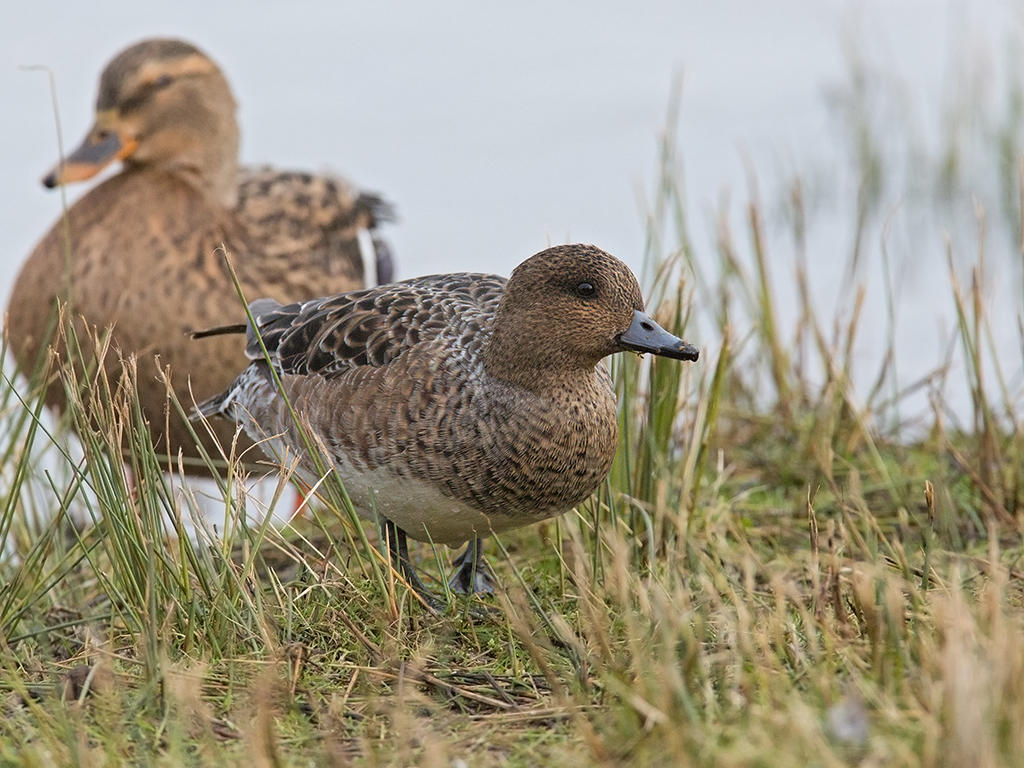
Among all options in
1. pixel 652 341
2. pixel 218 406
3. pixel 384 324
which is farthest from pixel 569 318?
pixel 218 406

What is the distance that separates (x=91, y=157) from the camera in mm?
6492

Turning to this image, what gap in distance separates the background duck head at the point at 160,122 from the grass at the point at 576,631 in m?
2.11

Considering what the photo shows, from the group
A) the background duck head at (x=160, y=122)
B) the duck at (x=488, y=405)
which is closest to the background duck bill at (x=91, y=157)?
the background duck head at (x=160, y=122)

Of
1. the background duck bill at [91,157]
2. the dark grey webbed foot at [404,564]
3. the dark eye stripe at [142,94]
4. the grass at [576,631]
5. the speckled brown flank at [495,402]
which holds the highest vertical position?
the dark eye stripe at [142,94]

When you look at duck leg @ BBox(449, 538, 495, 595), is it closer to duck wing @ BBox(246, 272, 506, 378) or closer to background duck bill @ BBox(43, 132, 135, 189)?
duck wing @ BBox(246, 272, 506, 378)

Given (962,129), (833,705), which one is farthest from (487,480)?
(962,129)

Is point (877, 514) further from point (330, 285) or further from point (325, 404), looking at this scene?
point (330, 285)

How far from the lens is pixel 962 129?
347 inches

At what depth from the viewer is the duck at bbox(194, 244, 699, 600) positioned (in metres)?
3.70

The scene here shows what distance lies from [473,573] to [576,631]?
653 mm

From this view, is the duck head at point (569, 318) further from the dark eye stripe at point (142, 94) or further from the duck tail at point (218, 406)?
the dark eye stripe at point (142, 94)

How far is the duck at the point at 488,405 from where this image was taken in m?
3.70

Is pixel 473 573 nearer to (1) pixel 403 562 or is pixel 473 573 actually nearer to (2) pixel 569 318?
(1) pixel 403 562

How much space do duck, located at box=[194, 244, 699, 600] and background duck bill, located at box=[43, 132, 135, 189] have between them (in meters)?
2.84
